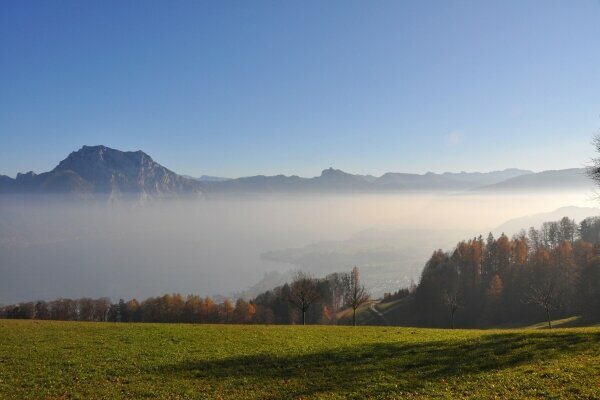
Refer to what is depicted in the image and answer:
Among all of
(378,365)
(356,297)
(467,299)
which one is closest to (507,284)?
(467,299)

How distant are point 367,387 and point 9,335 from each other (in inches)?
1460

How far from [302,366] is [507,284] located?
106990mm

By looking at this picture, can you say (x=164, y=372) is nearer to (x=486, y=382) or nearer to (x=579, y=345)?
(x=486, y=382)

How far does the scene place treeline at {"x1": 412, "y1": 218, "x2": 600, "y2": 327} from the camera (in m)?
92.9

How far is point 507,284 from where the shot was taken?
111 m

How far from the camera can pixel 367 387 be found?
21.1 meters

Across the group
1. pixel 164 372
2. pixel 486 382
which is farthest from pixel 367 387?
pixel 164 372

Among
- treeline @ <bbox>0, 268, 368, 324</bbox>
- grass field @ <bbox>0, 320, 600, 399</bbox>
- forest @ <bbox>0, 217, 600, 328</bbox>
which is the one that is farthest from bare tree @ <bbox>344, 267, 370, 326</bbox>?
grass field @ <bbox>0, 320, 600, 399</bbox>

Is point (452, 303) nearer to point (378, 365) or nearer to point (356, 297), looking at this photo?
point (356, 297)

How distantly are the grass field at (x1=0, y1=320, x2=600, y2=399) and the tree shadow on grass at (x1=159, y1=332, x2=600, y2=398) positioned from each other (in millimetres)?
65

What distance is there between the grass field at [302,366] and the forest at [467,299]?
52.3 m

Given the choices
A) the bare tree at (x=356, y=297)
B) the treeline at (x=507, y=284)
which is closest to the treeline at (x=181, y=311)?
the bare tree at (x=356, y=297)

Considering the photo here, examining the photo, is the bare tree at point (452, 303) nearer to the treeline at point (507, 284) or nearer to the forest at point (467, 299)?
the treeline at point (507, 284)

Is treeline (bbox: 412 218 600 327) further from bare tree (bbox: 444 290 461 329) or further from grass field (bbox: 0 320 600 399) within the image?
grass field (bbox: 0 320 600 399)
